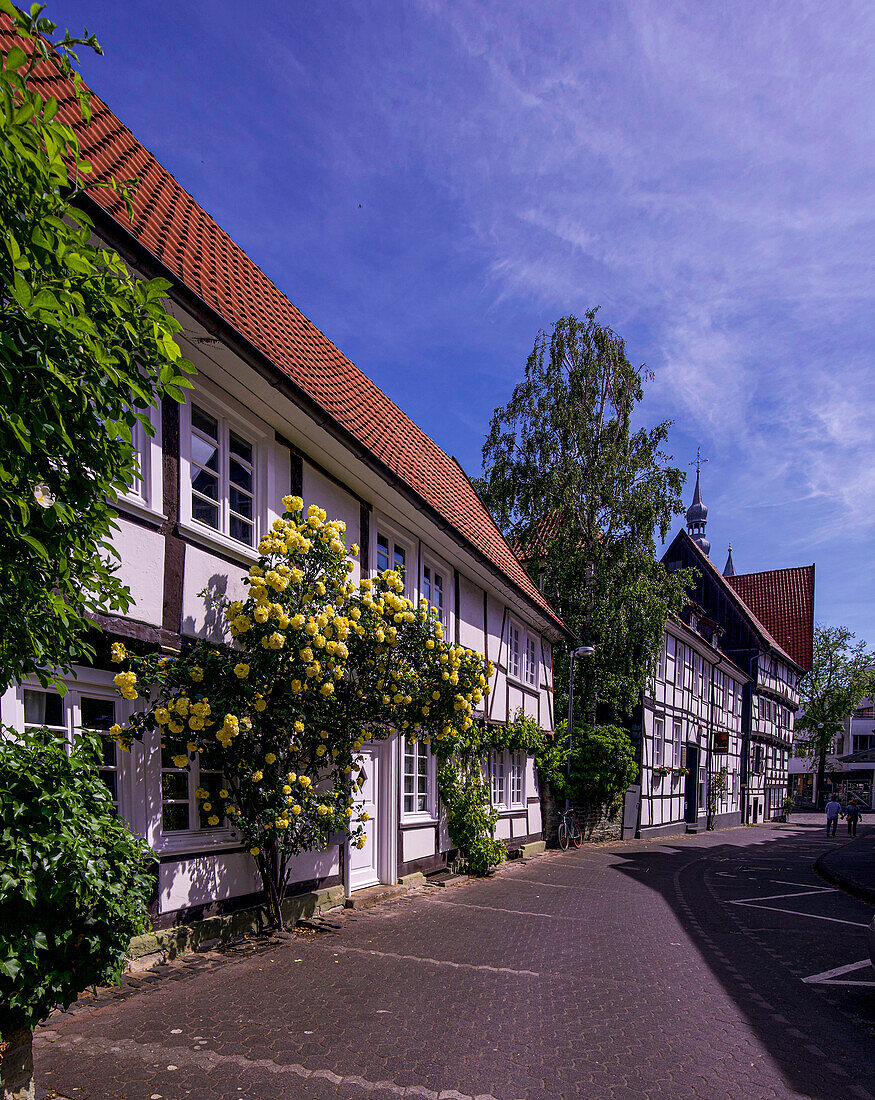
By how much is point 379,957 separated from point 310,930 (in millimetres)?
1228

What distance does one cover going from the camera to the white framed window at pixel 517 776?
17.2 meters

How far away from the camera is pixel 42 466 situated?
299 centimetres

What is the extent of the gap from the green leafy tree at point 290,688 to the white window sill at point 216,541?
209 mm

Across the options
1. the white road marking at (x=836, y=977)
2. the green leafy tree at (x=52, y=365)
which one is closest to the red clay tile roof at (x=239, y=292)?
the green leafy tree at (x=52, y=365)

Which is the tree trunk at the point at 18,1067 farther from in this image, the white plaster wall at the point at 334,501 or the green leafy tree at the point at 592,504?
the green leafy tree at the point at 592,504

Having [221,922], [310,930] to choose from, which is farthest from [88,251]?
[310,930]

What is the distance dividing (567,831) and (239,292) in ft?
51.3

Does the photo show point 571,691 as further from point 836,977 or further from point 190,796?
point 190,796

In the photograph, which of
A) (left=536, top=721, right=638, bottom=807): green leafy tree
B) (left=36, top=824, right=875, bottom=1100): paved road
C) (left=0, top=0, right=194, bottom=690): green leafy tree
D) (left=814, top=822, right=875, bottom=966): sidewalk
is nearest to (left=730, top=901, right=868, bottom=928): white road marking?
(left=36, top=824, right=875, bottom=1100): paved road

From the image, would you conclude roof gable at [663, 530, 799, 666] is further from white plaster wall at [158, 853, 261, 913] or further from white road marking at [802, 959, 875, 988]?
white plaster wall at [158, 853, 261, 913]

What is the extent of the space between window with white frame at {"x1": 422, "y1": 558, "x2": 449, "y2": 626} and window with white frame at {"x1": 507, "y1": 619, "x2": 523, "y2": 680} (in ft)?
12.6

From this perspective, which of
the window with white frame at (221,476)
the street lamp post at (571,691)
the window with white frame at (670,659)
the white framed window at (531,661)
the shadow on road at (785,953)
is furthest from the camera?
the window with white frame at (670,659)

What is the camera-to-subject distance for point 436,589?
13.3 meters

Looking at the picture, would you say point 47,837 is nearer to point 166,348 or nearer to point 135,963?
point 166,348
